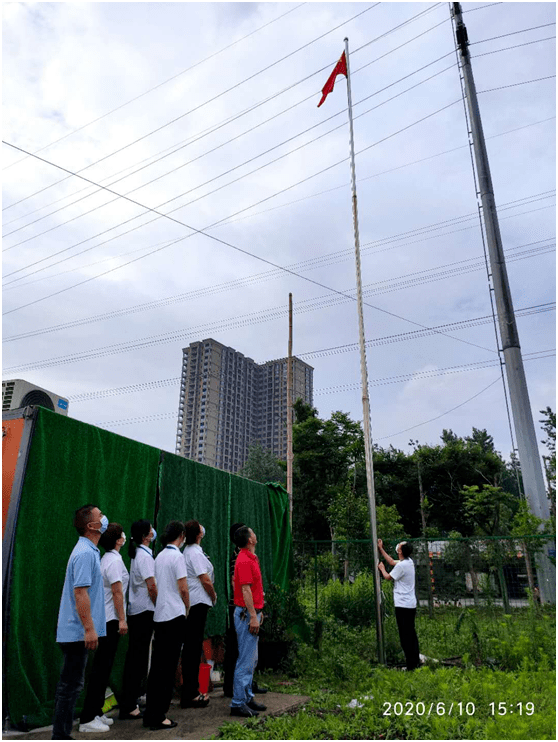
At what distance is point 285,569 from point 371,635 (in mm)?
1683

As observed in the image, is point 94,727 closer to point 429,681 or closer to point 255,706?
point 255,706

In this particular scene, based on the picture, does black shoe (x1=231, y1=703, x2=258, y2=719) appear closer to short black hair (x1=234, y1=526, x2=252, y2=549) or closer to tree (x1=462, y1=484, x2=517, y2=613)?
short black hair (x1=234, y1=526, x2=252, y2=549)

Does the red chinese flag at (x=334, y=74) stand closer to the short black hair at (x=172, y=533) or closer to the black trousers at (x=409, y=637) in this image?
the short black hair at (x=172, y=533)

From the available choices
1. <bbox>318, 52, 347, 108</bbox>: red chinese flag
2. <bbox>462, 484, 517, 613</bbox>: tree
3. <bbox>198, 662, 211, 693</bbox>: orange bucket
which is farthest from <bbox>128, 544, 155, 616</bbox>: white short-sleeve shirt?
<bbox>462, 484, 517, 613</bbox>: tree

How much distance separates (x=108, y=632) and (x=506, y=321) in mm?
10997

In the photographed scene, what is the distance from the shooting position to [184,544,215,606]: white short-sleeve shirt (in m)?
4.94

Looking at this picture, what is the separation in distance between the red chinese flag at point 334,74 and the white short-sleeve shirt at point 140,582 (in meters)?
8.81

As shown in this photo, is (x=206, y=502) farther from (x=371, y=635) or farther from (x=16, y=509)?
(x=371, y=635)

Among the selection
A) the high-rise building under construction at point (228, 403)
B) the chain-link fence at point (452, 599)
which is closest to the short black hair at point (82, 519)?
the chain-link fence at point (452, 599)

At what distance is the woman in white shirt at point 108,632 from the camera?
4059mm

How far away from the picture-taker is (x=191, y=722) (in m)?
4.38

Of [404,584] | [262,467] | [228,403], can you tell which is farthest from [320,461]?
[404,584]

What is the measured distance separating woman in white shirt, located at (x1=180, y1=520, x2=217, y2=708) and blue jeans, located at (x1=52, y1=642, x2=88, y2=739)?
1449 millimetres

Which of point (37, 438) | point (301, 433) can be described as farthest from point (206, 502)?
point (301, 433)
